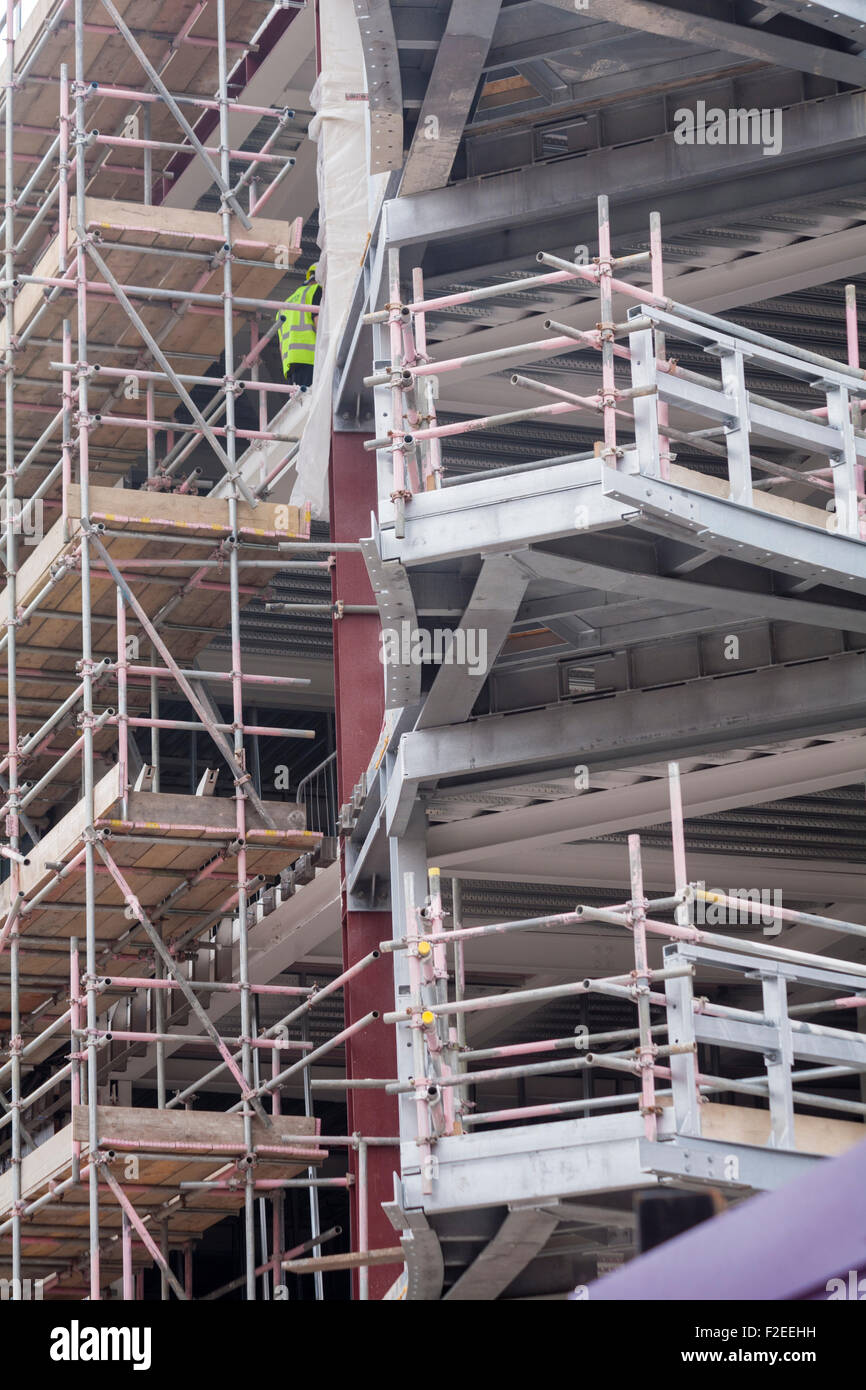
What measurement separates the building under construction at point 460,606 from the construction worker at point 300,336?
0.09 m

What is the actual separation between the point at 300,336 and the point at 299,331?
9cm

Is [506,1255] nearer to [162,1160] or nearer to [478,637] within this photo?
[478,637]

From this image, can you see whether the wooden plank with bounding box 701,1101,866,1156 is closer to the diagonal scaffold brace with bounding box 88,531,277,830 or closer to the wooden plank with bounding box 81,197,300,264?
the diagonal scaffold brace with bounding box 88,531,277,830

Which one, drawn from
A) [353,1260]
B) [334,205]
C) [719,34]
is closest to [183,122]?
[334,205]

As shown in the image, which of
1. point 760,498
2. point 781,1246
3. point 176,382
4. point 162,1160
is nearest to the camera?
point 781,1246

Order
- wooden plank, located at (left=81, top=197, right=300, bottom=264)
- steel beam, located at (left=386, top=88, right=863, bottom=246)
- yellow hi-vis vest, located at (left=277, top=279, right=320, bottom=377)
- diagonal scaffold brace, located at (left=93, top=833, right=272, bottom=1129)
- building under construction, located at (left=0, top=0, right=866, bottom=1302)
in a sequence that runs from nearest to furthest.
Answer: building under construction, located at (left=0, top=0, right=866, bottom=1302) → steel beam, located at (left=386, top=88, right=863, bottom=246) → diagonal scaffold brace, located at (left=93, top=833, right=272, bottom=1129) → wooden plank, located at (left=81, top=197, right=300, bottom=264) → yellow hi-vis vest, located at (left=277, top=279, right=320, bottom=377)

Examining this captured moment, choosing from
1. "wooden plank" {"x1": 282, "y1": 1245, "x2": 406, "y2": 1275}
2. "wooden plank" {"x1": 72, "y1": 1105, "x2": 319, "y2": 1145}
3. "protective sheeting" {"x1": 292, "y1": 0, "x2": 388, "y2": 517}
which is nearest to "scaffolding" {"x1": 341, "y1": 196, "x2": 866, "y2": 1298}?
"wooden plank" {"x1": 282, "y1": 1245, "x2": 406, "y2": 1275}

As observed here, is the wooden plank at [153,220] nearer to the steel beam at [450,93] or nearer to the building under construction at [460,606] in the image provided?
the building under construction at [460,606]

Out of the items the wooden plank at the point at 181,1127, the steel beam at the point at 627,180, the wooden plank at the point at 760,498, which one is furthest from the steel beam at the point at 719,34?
the wooden plank at the point at 181,1127

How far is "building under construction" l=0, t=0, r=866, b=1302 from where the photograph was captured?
13516mm

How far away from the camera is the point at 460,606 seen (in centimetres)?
1468

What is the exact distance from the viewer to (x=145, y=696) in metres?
25.1

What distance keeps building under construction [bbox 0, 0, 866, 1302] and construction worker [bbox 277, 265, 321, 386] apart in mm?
85
